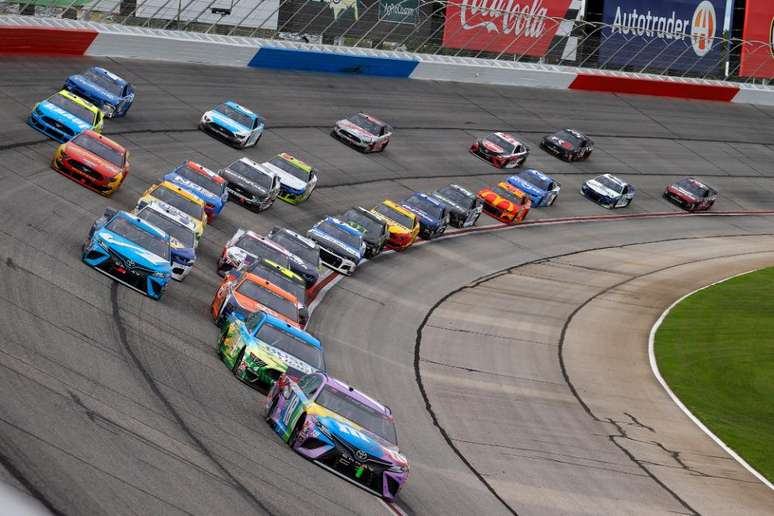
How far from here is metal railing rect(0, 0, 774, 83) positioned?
1766 inches

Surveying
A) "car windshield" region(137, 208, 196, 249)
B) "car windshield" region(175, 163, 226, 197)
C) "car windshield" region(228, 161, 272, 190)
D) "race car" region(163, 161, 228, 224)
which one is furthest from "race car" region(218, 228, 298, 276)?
"car windshield" region(228, 161, 272, 190)

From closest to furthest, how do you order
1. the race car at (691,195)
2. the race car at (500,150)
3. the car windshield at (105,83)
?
the car windshield at (105,83) < the race car at (500,150) < the race car at (691,195)

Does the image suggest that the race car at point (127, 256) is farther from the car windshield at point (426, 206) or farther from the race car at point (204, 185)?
the car windshield at point (426, 206)

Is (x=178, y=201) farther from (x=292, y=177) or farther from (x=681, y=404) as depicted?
(x=681, y=404)

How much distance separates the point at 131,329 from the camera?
21000 millimetres

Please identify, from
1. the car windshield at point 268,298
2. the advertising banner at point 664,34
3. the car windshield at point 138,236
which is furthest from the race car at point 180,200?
the advertising banner at point 664,34

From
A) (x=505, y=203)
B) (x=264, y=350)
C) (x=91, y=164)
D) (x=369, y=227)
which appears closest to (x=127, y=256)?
(x=264, y=350)

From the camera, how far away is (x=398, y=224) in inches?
1419

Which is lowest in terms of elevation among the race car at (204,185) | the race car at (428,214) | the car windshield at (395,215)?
the race car at (428,214)

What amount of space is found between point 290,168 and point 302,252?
7.73 meters

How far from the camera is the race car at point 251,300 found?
23.2 m

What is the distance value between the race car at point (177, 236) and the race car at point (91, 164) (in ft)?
8.86

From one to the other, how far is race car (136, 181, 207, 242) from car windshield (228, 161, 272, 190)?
4804 millimetres

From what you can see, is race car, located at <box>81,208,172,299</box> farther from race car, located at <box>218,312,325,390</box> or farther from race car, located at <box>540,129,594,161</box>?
race car, located at <box>540,129,594,161</box>
